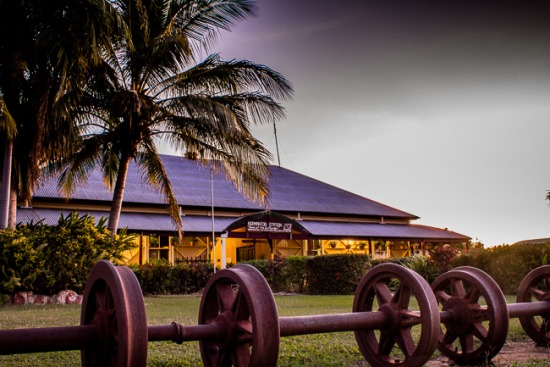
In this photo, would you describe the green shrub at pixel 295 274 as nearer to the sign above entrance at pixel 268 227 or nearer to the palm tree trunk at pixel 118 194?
the sign above entrance at pixel 268 227

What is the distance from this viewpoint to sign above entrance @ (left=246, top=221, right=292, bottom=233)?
79.6ft

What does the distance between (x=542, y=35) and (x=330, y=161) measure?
48.3 ft

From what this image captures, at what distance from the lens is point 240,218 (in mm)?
24062

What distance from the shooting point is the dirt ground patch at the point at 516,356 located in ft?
14.4

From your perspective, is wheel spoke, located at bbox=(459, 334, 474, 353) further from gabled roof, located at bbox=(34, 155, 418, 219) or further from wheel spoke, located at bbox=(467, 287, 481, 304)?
gabled roof, located at bbox=(34, 155, 418, 219)

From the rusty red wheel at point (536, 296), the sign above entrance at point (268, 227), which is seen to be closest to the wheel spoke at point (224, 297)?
the rusty red wheel at point (536, 296)

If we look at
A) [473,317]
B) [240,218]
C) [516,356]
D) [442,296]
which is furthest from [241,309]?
[240,218]

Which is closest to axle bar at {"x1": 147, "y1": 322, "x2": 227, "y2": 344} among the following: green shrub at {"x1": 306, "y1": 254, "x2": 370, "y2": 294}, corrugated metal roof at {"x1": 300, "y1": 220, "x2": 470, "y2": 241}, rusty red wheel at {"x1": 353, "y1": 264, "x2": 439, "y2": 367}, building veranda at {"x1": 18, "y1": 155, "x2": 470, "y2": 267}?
rusty red wheel at {"x1": 353, "y1": 264, "x2": 439, "y2": 367}

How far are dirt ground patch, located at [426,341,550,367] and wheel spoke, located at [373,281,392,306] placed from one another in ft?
3.06

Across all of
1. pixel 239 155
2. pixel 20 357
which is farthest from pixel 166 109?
pixel 20 357

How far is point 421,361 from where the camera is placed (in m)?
3.58

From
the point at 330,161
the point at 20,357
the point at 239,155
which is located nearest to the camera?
the point at 20,357

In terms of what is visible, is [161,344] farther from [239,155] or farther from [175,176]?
[175,176]

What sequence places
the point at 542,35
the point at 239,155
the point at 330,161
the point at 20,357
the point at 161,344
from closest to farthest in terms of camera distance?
the point at 20,357 → the point at 161,344 → the point at 542,35 → the point at 239,155 → the point at 330,161
